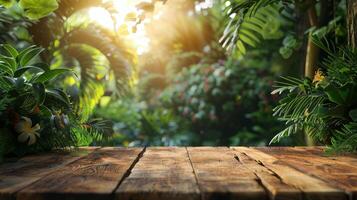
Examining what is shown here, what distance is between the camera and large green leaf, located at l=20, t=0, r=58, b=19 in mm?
1877

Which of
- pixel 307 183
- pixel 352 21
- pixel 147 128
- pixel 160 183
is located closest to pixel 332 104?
pixel 352 21

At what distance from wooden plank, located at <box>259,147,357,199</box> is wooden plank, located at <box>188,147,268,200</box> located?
182 mm

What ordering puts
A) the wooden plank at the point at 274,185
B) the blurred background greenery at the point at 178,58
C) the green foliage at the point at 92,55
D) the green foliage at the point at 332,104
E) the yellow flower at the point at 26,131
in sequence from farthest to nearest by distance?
the green foliage at the point at 92,55 → the blurred background greenery at the point at 178,58 → the yellow flower at the point at 26,131 → the green foliage at the point at 332,104 → the wooden plank at the point at 274,185

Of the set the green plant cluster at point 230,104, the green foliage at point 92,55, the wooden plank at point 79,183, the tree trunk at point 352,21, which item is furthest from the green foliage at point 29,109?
the green plant cluster at point 230,104

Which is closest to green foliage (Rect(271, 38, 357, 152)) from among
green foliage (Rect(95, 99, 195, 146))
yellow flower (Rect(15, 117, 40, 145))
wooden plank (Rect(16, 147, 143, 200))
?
wooden plank (Rect(16, 147, 143, 200))

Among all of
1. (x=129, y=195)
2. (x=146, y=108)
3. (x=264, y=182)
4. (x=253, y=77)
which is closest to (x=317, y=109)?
(x=264, y=182)

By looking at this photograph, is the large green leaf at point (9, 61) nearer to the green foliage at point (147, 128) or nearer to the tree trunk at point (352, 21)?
the tree trunk at point (352, 21)

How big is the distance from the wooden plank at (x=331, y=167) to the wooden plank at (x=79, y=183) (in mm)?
528

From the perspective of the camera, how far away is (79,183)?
0.99 m

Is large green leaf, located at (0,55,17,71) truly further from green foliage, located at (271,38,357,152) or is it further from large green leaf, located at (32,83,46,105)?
green foliage, located at (271,38,357,152)

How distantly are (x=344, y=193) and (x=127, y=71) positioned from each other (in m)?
3.73

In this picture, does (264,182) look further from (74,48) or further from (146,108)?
(146,108)

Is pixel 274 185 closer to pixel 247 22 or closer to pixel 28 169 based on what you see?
pixel 28 169

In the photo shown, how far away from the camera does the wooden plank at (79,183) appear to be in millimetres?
883
